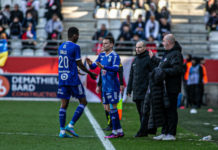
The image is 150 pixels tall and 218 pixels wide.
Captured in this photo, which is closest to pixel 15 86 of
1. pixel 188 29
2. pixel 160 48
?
pixel 160 48

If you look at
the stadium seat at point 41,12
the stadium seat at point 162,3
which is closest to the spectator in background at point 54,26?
the stadium seat at point 41,12

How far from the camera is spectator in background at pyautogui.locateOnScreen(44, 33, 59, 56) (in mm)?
22031

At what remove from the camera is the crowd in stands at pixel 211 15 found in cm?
2497

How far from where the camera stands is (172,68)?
31.8 ft

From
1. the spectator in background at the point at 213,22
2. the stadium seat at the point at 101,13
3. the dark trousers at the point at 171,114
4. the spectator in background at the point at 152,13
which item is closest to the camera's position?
the dark trousers at the point at 171,114

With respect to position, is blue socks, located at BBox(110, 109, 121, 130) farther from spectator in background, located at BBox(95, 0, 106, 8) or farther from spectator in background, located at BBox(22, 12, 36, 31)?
spectator in background, located at BBox(95, 0, 106, 8)

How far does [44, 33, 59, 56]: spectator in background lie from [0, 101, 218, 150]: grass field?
4.63 metres

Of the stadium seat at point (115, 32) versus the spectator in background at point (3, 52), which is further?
the stadium seat at point (115, 32)

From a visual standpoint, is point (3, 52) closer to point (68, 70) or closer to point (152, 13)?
point (152, 13)

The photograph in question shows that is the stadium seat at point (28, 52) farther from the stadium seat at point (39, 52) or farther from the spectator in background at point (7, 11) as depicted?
the spectator in background at point (7, 11)

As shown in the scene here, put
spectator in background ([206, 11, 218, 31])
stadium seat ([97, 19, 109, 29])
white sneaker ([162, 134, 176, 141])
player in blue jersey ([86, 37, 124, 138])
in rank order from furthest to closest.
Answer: stadium seat ([97, 19, 109, 29]) < spectator in background ([206, 11, 218, 31]) < player in blue jersey ([86, 37, 124, 138]) < white sneaker ([162, 134, 176, 141])

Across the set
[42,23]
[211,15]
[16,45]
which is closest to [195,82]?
[211,15]

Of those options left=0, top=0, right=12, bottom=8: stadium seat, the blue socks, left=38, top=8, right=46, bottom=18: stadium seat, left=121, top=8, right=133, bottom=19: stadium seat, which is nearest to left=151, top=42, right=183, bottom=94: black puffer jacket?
the blue socks

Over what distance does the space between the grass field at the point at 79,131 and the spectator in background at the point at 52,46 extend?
463 centimetres
